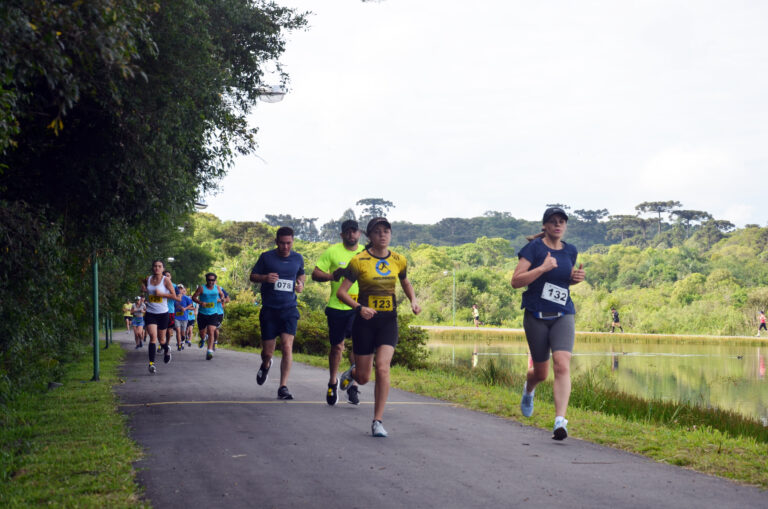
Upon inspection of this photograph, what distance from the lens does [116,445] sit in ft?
23.9

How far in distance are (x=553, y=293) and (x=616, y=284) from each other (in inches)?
3501

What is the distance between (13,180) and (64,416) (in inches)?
108

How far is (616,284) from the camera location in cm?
9356

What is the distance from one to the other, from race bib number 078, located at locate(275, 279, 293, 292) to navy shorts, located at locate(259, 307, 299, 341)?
0.85 feet

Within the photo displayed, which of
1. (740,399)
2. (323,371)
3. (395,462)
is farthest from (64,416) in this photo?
(740,399)

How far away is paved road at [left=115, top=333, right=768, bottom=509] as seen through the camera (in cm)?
553

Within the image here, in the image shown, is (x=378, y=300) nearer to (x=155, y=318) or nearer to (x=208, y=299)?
(x=155, y=318)

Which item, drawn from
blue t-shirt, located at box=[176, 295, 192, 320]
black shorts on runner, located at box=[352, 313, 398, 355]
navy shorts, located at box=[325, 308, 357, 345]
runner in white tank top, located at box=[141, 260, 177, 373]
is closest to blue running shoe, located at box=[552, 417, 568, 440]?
black shorts on runner, located at box=[352, 313, 398, 355]

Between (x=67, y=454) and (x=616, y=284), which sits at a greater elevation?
(x=616, y=284)

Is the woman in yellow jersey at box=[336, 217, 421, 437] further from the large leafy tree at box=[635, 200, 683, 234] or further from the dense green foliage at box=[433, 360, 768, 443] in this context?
the large leafy tree at box=[635, 200, 683, 234]

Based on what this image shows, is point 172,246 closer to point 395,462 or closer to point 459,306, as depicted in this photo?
point 395,462

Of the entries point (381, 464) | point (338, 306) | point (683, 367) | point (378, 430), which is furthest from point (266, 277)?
point (683, 367)

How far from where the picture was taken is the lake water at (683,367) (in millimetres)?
18625

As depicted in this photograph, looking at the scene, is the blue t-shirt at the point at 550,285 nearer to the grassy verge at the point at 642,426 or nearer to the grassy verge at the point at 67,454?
the grassy verge at the point at 642,426
